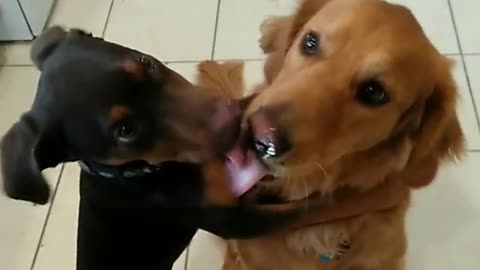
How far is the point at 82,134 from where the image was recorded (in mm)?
1531

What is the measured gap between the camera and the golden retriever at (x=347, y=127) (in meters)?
1.47

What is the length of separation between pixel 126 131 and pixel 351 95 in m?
0.43

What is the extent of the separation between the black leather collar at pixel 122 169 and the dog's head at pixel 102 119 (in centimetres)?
3

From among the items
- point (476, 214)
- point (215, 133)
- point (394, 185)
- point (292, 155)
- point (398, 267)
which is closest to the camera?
point (292, 155)

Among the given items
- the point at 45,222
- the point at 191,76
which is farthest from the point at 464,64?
the point at 45,222

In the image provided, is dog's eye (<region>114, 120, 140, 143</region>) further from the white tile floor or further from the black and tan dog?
the white tile floor

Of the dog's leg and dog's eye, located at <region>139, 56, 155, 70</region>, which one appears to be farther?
the dog's leg

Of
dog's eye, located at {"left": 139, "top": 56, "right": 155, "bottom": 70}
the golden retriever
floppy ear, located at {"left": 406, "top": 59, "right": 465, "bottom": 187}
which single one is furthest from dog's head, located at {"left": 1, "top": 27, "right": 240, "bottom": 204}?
floppy ear, located at {"left": 406, "top": 59, "right": 465, "bottom": 187}

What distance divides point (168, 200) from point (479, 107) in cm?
113

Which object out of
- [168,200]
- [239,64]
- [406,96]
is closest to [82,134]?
[168,200]

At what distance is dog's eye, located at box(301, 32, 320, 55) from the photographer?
154 cm

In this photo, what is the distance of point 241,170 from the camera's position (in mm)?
1648

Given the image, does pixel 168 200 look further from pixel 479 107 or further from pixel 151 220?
pixel 479 107

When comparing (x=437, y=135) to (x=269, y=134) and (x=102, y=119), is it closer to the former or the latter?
(x=269, y=134)
